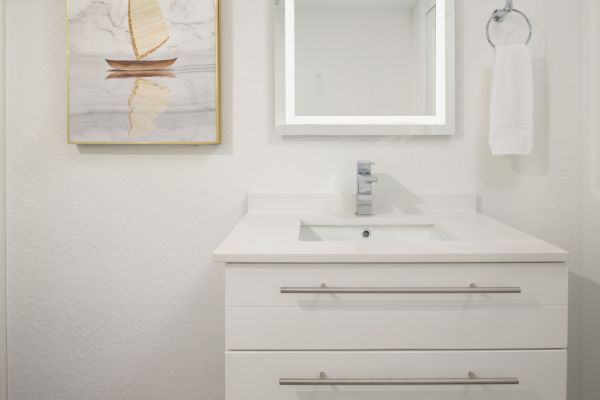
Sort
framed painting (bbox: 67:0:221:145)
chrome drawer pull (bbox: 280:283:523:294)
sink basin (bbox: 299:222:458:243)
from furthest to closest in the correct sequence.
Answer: framed painting (bbox: 67:0:221:145), sink basin (bbox: 299:222:458:243), chrome drawer pull (bbox: 280:283:523:294)

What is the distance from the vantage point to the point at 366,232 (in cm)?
144

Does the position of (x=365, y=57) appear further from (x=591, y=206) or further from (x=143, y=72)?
(x=591, y=206)

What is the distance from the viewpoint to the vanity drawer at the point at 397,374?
3.30 ft

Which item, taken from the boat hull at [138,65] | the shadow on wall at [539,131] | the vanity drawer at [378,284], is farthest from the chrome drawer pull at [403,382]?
the boat hull at [138,65]

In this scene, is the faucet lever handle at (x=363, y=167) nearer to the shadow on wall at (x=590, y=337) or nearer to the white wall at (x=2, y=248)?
the shadow on wall at (x=590, y=337)

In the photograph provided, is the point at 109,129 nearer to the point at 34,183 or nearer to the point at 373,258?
the point at 34,183

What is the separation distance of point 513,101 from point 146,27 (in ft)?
4.01

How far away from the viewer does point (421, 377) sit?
3.31ft

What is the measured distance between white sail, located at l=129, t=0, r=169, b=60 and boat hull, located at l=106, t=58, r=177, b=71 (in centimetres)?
2

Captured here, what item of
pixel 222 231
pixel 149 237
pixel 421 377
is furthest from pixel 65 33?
pixel 421 377

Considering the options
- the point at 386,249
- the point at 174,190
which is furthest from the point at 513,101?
the point at 174,190

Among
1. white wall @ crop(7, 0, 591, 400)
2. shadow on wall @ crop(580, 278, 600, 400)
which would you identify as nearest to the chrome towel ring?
white wall @ crop(7, 0, 591, 400)

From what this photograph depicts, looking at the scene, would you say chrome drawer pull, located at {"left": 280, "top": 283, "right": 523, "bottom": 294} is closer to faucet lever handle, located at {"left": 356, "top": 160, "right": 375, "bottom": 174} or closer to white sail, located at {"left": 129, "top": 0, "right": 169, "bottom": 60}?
faucet lever handle, located at {"left": 356, "top": 160, "right": 375, "bottom": 174}

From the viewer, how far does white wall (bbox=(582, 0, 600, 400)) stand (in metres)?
1.50
